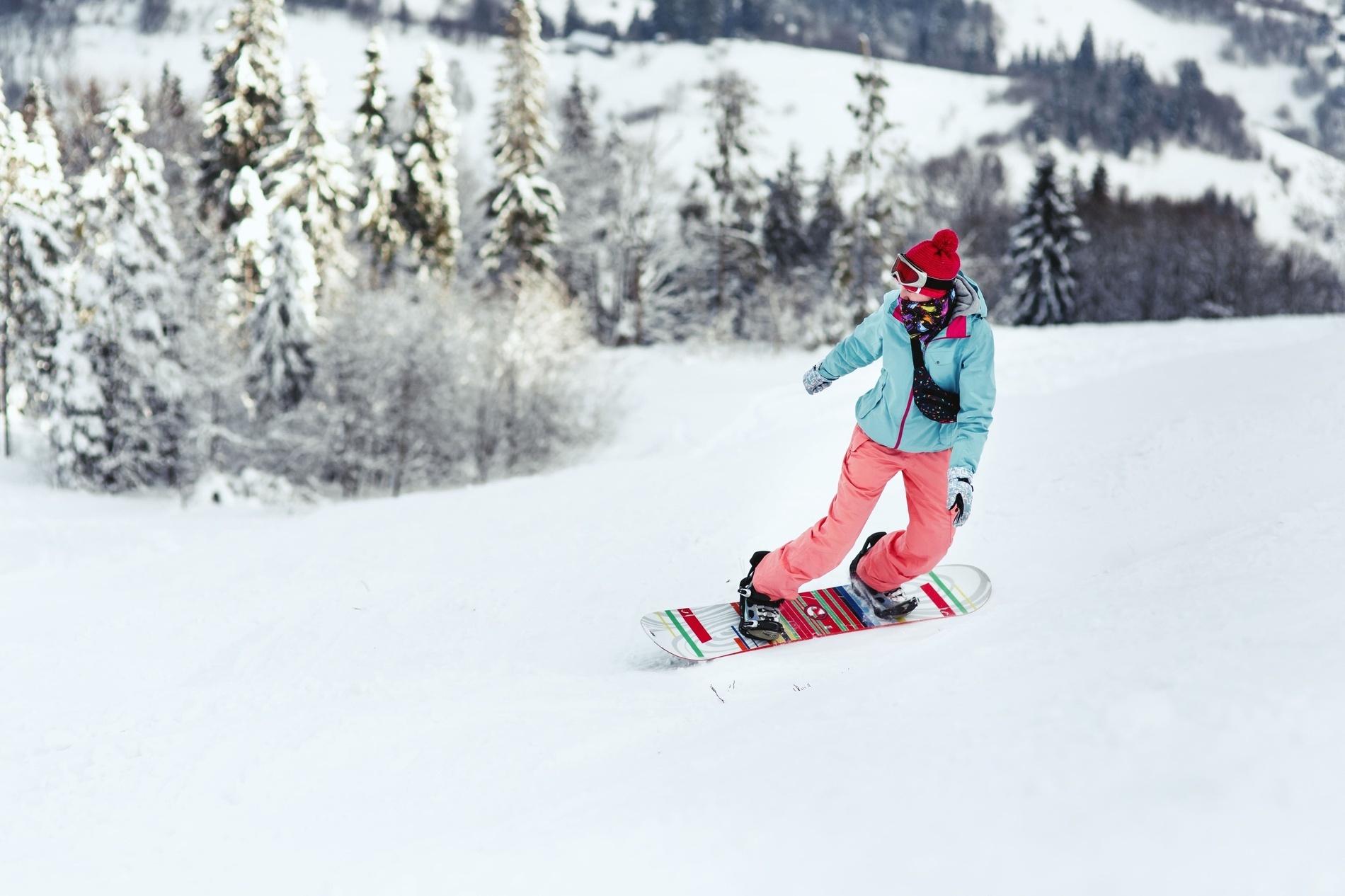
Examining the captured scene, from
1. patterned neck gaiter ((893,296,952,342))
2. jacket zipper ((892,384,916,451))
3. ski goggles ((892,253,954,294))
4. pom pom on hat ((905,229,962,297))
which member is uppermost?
pom pom on hat ((905,229,962,297))

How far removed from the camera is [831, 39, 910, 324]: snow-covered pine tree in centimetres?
3042

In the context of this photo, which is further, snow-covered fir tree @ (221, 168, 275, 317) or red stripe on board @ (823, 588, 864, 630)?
snow-covered fir tree @ (221, 168, 275, 317)

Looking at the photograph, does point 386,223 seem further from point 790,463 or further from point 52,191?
point 790,463

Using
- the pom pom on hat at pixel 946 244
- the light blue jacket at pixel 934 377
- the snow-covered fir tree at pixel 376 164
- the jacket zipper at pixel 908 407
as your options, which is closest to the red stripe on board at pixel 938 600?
the light blue jacket at pixel 934 377

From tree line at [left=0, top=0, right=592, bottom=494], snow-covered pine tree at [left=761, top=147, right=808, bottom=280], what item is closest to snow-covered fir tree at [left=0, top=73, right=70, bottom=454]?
tree line at [left=0, top=0, right=592, bottom=494]

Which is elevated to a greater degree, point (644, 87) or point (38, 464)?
point (644, 87)

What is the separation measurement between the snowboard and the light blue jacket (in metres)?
1.05

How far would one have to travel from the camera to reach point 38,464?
21781mm

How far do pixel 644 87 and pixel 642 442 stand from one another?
7425cm

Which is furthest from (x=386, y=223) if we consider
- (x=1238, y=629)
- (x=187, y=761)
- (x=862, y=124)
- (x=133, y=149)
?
(x=1238, y=629)

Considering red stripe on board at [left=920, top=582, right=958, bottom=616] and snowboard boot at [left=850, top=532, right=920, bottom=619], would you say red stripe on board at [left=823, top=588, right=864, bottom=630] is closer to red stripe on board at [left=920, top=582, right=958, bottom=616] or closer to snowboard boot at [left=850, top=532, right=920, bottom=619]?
snowboard boot at [left=850, top=532, right=920, bottom=619]

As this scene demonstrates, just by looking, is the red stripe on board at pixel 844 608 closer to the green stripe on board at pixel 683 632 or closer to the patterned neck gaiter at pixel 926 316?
the green stripe on board at pixel 683 632

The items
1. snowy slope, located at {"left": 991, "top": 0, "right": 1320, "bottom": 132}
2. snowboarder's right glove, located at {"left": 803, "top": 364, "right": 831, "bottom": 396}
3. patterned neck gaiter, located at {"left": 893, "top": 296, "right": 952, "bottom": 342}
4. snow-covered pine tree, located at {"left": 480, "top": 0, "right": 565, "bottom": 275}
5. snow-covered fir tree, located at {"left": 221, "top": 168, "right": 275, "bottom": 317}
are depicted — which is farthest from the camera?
snowy slope, located at {"left": 991, "top": 0, "right": 1320, "bottom": 132}

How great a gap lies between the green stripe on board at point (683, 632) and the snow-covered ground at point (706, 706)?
0.41ft
